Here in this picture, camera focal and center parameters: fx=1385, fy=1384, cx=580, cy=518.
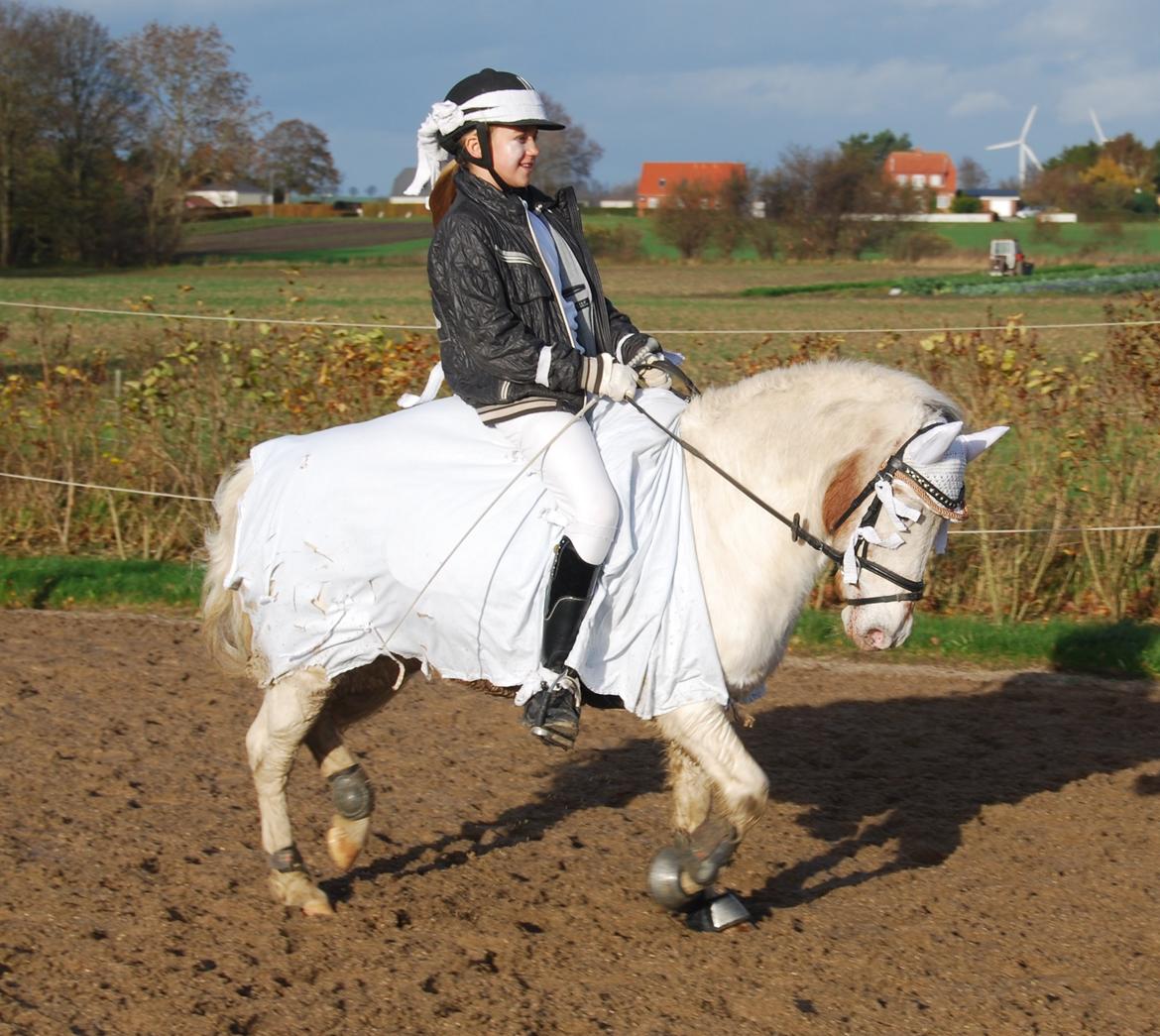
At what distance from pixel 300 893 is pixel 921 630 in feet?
15.6

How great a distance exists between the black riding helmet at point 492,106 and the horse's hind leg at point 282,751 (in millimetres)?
1810

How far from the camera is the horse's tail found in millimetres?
4934

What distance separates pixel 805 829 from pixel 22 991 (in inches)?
117

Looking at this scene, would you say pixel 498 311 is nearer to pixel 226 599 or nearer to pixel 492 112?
pixel 492 112

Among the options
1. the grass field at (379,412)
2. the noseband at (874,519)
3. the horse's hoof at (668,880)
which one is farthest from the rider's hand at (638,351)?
the grass field at (379,412)

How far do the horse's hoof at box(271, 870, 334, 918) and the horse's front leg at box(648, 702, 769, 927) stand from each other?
1089 millimetres

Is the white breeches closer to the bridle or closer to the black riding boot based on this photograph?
the black riding boot

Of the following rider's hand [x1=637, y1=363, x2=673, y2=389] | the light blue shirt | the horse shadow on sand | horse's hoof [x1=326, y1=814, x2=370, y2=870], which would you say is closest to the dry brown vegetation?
the horse shadow on sand

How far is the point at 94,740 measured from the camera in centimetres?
616

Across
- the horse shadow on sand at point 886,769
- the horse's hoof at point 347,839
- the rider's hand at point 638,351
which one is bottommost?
the horse shadow on sand at point 886,769

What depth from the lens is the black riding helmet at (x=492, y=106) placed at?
4.36 m

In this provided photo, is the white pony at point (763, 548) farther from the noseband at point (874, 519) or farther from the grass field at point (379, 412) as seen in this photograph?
the grass field at point (379, 412)

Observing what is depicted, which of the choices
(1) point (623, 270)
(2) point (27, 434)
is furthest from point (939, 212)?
(2) point (27, 434)

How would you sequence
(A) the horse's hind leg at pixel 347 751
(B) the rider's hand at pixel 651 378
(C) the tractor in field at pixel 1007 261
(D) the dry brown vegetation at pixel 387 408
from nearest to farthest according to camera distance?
1. (B) the rider's hand at pixel 651 378
2. (A) the horse's hind leg at pixel 347 751
3. (D) the dry brown vegetation at pixel 387 408
4. (C) the tractor in field at pixel 1007 261
